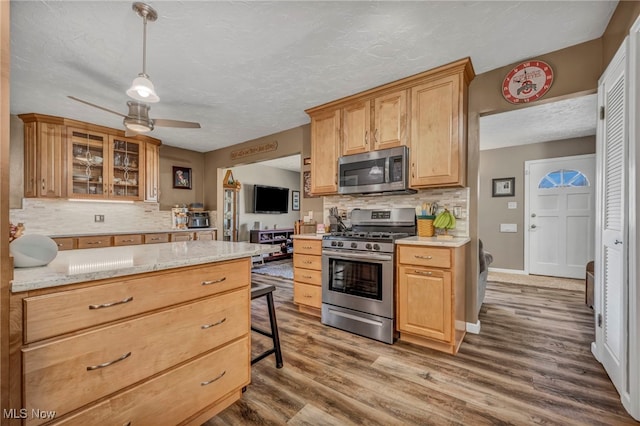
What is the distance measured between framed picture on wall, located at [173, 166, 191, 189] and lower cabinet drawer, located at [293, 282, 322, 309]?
11.3 feet

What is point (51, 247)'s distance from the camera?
44.6 inches

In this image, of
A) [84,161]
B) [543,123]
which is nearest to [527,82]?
[543,123]

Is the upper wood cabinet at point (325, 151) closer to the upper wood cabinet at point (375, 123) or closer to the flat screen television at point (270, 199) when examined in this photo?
the upper wood cabinet at point (375, 123)

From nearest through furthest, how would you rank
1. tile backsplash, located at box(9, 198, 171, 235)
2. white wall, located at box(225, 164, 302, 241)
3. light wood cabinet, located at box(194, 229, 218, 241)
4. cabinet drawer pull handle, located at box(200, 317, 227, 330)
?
cabinet drawer pull handle, located at box(200, 317, 227, 330) < tile backsplash, located at box(9, 198, 171, 235) < light wood cabinet, located at box(194, 229, 218, 241) < white wall, located at box(225, 164, 302, 241)

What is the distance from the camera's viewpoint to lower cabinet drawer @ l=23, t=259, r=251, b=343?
911 millimetres

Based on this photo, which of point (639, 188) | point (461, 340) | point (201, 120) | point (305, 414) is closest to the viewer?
point (639, 188)

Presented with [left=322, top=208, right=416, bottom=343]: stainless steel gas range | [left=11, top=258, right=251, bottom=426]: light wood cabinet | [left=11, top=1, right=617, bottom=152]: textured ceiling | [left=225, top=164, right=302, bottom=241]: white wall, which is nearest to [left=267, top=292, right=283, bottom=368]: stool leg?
[left=11, top=258, right=251, bottom=426]: light wood cabinet

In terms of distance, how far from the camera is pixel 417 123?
2574 millimetres

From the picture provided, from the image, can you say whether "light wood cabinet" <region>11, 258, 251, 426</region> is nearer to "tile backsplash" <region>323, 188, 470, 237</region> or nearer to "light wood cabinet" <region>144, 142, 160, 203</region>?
"tile backsplash" <region>323, 188, 470, 237</region>

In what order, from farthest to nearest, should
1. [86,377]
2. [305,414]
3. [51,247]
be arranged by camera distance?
[305,414], [51,247], [86,377]

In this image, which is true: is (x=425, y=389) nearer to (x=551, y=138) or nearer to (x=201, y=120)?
(x=201, y=120)

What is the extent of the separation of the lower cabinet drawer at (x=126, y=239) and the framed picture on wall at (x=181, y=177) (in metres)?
1.41

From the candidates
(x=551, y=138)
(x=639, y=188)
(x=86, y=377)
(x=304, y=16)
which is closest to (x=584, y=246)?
(x=551, y=138)

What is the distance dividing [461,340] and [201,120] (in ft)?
13.2
